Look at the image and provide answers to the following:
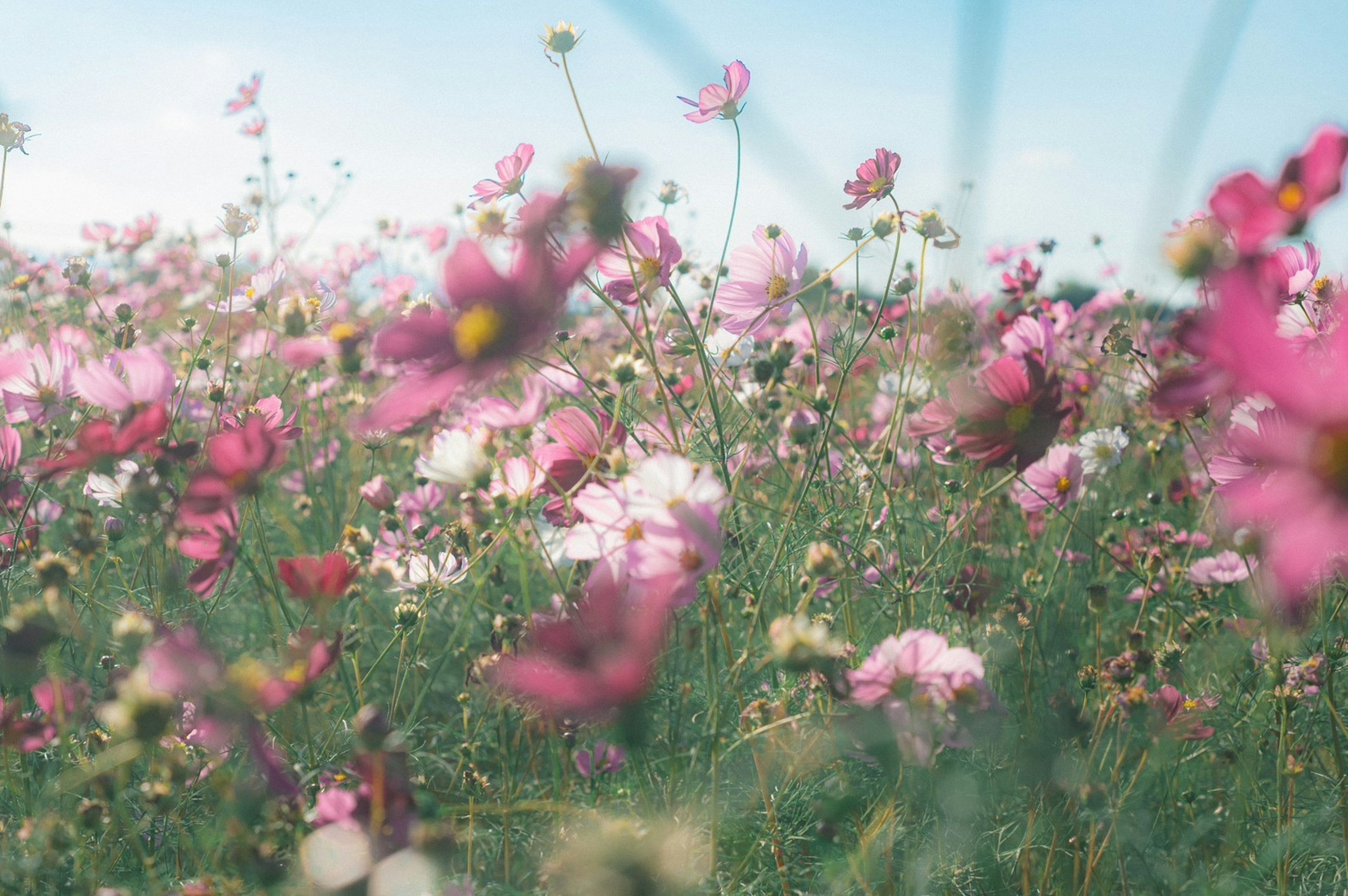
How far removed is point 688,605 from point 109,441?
1.37ft

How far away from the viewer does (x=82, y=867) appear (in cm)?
70

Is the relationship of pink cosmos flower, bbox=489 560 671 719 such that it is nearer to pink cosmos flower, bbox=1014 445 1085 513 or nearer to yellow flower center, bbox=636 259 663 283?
yellow flower center, bbox=636 259 663 283

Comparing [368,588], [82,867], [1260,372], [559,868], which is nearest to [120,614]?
[82,867]

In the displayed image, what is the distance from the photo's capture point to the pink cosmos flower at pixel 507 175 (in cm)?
84

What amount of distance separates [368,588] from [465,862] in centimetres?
50

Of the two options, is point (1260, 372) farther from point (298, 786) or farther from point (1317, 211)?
point (298, 786)

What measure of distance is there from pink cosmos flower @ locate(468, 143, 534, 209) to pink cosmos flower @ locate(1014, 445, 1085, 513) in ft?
2.08

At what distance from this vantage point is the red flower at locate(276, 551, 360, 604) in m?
0.55

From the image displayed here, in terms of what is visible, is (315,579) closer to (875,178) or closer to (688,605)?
(688,605)

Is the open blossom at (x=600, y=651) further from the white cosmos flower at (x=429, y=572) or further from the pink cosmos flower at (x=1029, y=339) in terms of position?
the pink cosmos flower at (x=1029, y=339)

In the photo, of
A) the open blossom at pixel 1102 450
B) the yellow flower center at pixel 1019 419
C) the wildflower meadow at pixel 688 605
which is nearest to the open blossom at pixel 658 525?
the wildflower meadow at pixel 688 605

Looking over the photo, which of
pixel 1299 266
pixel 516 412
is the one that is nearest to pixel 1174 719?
pixel 1299 266

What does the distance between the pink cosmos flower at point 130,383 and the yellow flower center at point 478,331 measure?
0.94 feet

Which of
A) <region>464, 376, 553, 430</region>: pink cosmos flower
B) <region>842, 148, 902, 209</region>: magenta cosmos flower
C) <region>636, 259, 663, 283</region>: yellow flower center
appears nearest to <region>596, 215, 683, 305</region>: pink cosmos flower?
<region>636, 259, 663, 283</region>: yellow flower center
